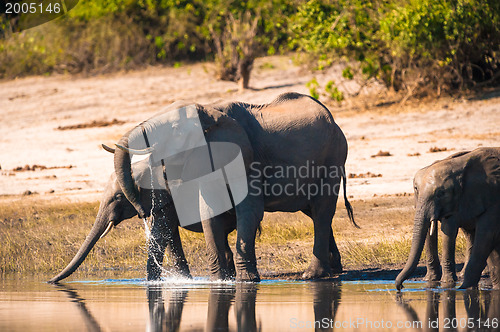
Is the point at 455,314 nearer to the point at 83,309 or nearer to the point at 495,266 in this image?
the point at 495,266

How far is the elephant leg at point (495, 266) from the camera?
8656 mm

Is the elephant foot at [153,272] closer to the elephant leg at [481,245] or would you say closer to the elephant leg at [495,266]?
the elephant leg at [481,245]

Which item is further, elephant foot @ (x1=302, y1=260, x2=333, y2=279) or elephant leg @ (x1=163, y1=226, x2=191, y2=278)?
elephant leg @ (x1=163, y1=226, x2=191, y2=278)

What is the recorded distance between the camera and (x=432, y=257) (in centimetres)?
923

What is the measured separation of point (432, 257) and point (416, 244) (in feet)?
3.64

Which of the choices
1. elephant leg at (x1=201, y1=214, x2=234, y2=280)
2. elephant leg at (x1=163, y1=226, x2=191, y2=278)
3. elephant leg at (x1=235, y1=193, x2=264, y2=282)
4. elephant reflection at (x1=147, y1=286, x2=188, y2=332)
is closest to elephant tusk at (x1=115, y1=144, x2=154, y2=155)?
elephant leg at (x1=201, y1=214, x2=234, y2=280)

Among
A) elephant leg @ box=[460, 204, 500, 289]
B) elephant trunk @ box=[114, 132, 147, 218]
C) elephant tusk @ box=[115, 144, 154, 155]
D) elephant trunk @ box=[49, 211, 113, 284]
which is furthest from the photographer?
elephant trunk @ box=[49, 211, 113, 284]

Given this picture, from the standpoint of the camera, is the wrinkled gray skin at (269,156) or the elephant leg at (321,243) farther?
the elephant leg at (321,243)

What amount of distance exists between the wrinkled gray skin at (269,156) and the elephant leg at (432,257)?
1122 millimetres

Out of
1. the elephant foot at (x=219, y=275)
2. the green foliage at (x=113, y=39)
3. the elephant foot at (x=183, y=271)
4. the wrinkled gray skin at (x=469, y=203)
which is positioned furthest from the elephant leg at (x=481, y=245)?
the green foliage at (x=113, y=39)

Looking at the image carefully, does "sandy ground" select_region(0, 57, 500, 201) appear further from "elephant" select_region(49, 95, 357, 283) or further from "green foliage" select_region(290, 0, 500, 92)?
"elephant" select_region(49, 95, 357, 283)

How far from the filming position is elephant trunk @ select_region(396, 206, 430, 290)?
8.04 meters

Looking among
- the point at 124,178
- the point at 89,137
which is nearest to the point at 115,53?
the point at 89,137
